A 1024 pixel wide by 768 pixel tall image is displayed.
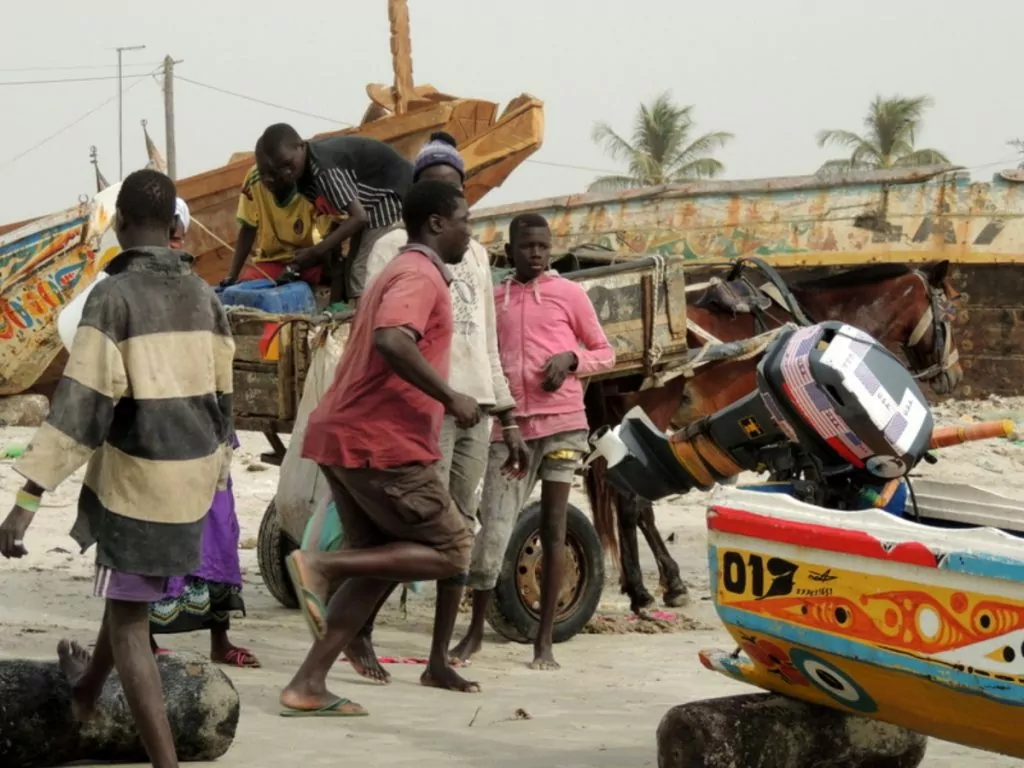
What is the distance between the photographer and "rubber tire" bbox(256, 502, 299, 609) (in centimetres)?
867

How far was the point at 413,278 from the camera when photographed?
562 centimetres

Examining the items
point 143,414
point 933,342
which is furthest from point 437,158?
point 933,342

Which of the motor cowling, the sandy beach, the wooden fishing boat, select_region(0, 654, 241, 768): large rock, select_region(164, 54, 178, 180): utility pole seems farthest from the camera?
select_region(164, 54, 178, 180): utility pole

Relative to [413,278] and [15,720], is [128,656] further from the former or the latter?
[413,278]

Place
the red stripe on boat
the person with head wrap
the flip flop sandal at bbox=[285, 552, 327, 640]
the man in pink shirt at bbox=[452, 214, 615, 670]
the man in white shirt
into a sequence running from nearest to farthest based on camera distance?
the red stripe on boat → the flip flop sandal at bbox=[285, 552, 327, 640] → the person with head wrap → the man in white shirt → the man in pink shirt at bbox=[452, 214, 615, 670]

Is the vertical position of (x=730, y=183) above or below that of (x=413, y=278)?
above

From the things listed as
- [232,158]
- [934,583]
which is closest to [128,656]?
[934,583]

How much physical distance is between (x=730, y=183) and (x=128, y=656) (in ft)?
62.8

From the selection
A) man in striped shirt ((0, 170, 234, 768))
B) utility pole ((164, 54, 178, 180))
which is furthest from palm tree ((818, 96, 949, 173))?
man in striped shirt ((0, 170, 234, 768))

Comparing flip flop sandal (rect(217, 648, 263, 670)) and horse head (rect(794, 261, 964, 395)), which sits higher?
horse head (rect(794, 261, 964, 395))

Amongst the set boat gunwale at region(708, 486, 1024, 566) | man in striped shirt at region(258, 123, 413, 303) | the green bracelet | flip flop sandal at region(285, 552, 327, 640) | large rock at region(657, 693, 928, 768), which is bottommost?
large rock at region(657, 693, 928, 768)

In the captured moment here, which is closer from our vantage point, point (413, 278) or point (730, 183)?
point (413, 278)

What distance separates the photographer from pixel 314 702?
5.76 m

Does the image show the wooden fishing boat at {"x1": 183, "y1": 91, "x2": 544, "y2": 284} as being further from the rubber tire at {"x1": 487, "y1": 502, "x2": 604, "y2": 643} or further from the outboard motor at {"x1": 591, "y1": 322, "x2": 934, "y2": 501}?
the outboard motor at {"x1": 591, "y1": 322, "x2": 934, "y2": 501}
